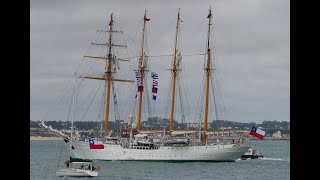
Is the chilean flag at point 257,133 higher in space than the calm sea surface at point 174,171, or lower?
higher

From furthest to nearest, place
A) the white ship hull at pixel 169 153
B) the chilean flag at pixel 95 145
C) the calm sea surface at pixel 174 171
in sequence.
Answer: the white ship hull at pixel 169 153 < the chilean flag at pixel 95 145 < the calm sea surface at pixel 174 171

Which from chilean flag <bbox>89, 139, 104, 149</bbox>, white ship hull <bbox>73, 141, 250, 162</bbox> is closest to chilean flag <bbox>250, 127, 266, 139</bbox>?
white ship hull <bbox>73, 141, 250, 162</bbox>

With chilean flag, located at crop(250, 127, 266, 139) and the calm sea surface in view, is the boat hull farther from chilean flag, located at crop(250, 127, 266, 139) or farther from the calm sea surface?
chilean flag, located at crop(250, 127, 266, 139)

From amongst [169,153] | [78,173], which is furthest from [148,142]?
[78,173]

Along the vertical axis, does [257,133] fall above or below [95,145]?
above

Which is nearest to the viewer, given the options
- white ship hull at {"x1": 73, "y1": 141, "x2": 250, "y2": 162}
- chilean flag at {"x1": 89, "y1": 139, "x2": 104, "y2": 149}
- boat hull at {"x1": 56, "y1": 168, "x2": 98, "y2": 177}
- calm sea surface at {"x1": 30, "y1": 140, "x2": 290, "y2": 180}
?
boat hull at {"x1": 56, "y1": 168, "x2": 98, "y2": 177}

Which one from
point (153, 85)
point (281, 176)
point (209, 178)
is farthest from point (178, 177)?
point (153, 85)

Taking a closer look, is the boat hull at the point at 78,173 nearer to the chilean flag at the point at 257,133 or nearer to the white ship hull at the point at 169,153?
the chilean flag at the point at 257,133

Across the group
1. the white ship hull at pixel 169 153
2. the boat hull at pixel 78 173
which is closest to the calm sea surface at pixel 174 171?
the white ship hull at pixel 169 153

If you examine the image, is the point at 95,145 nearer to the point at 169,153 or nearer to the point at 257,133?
the point at 169,153
